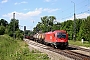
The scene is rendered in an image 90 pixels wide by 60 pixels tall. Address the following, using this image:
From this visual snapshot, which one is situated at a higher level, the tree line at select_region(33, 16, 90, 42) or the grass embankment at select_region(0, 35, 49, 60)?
the tree line at select_region(33, 16, 90, 42)

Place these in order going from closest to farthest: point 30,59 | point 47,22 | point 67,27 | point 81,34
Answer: point 30,59 < point 81,34 < point 67,27 < point 47,22

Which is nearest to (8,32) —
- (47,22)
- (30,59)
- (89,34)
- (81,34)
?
(81,34)

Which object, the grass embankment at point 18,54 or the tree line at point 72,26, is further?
the tree line at point 72,26

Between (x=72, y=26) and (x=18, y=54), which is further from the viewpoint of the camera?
(x=72, y=26)

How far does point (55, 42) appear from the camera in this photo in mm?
39875

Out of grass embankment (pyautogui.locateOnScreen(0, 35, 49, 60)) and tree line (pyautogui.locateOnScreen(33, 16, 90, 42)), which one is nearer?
grass embankment (pyautogui.locateOnScreen(0, 35, 49, 60))

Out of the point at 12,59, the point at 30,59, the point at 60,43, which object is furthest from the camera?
the point at 60,43

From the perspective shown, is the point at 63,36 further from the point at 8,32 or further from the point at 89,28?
the point at 8,32

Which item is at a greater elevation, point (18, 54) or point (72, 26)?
point (72, 26)

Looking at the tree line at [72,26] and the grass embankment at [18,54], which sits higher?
the tree line at [72,26]

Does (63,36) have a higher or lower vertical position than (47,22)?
lower

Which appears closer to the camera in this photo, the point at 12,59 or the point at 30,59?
the point at 12,59

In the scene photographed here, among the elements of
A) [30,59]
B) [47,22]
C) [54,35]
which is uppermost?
[47,22]

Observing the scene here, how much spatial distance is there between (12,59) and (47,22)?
15057 centimetres
